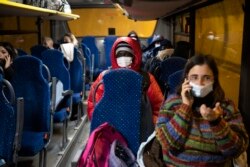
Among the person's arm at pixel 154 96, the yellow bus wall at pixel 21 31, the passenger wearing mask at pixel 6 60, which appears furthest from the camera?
the yellow bus wall at pixel 21 31

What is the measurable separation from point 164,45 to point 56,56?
1833mm

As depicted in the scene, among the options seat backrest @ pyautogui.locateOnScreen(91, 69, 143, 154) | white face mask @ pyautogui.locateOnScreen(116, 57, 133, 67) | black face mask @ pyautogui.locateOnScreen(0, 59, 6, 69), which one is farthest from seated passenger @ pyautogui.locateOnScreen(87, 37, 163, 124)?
black face mask @ pyautogui.locateOnScreen(0, 59, 6, 69)

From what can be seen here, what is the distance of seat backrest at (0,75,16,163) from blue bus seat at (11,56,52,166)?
0.53 m

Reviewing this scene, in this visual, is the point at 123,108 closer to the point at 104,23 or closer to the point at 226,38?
the point at 226,38

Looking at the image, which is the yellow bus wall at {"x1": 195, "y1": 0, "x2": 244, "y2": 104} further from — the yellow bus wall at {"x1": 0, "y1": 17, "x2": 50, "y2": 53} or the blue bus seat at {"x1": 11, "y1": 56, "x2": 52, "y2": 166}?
the yellow bus wall at {"x1": 0, "y1": 17, "x2": 50, "y2": 53}

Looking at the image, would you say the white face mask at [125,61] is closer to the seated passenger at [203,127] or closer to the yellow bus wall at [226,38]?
the yellow bus wall at [226,38]

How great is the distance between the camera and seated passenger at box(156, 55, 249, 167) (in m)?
1.48

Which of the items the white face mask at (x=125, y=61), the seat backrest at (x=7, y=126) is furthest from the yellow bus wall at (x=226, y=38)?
the seat backrest at (x=7, y=126)

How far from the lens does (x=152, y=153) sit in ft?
5.61

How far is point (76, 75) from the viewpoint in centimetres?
473

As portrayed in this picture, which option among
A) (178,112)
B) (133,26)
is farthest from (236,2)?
(133,26)

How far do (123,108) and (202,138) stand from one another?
0.71m

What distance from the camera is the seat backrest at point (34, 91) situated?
2834 mm

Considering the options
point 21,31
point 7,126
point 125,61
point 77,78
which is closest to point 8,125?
point 7,126
